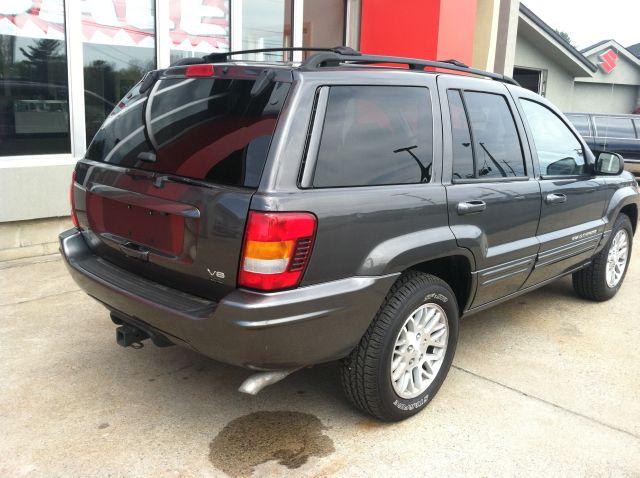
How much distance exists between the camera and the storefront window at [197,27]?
22.7 ft

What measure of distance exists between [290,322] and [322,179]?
2.09 ft

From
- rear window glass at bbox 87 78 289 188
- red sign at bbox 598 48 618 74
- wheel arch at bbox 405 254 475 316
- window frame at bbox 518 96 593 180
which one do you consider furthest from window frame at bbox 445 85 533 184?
red sign at bbox 598 48 618 74

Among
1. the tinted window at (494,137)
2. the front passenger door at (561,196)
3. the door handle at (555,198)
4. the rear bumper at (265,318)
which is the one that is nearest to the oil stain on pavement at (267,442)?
the rear bumper at (265,318)

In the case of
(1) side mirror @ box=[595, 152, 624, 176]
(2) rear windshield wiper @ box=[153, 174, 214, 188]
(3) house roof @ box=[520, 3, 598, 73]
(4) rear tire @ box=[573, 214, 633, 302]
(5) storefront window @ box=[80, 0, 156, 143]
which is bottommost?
(4) rear tire @ box=[573, 214, 633, 302]

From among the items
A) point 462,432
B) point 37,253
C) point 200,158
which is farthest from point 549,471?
point 37,253

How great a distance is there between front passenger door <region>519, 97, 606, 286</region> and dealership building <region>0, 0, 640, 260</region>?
442 cm

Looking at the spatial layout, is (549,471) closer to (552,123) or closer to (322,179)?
(322,179)

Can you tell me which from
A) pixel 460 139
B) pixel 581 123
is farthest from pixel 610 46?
pixel 460 139

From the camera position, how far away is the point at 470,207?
320cm

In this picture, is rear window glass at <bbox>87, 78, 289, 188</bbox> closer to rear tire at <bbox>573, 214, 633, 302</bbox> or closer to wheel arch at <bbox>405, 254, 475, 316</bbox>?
wheel arch at <bbox>405, 254, 475, 316</bbox>

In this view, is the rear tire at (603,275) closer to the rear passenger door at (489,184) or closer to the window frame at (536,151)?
the window frame at (536,151)

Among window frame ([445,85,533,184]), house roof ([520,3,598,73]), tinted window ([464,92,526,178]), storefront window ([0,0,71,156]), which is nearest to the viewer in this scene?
window frame ([445,85,533,184])

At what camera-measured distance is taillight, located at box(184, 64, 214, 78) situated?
290 centimetres

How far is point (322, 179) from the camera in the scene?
2.60 meters
